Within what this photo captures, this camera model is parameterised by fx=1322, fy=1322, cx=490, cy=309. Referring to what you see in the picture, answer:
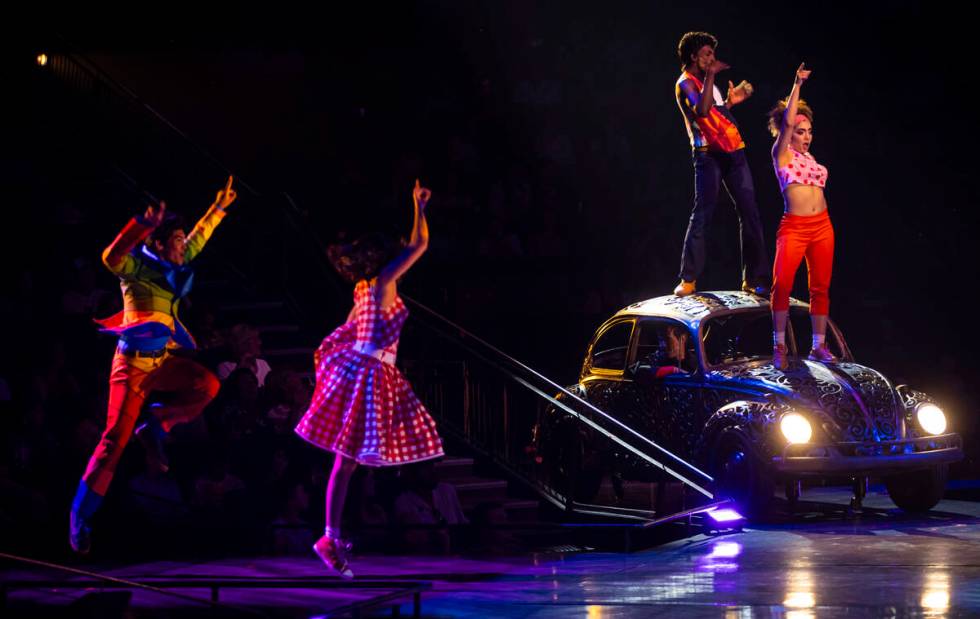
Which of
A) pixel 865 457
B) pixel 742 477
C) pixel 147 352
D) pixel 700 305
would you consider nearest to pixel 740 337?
pixel 700 305

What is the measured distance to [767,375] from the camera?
9930mm

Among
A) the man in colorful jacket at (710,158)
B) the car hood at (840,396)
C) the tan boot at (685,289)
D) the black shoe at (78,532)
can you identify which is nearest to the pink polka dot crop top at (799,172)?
the man in colorful jacket at (710,158)

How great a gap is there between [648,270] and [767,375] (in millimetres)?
5856

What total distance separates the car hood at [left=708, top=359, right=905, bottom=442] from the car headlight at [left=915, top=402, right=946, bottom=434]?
178 mm

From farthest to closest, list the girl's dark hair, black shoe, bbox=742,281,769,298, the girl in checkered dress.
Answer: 1. black shoe, bbox=742,281,769,298
2. the girl's dark hair
3. the girl in checkered dress

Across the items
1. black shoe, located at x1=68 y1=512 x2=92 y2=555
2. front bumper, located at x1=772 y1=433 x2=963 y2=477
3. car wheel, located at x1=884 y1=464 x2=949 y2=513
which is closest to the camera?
black shoe, located at x1=68 y1=512 x2=92 y2=555

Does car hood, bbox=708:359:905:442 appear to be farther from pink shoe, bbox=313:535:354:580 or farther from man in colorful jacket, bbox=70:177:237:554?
man in colorful jacket, bbox=70:177:237:554

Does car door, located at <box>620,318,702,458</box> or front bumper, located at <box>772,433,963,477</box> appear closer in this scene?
front bumper, located at <box>772,433,963,477</box>

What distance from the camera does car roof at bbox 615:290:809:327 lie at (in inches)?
417

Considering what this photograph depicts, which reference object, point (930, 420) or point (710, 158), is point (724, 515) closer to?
point (930, 420)

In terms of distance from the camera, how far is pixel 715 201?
426 inches

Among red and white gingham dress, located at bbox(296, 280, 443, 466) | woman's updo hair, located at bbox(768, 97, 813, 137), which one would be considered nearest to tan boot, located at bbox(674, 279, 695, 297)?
woman's updo hair, located at bbox(768, 97, 813, 137)

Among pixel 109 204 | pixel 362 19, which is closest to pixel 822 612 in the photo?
pixel 109 204

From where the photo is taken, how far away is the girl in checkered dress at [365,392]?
716cm
